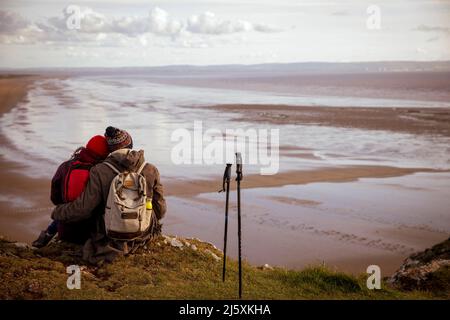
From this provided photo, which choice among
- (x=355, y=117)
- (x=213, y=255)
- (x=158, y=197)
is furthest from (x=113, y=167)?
(x=355, y=117)

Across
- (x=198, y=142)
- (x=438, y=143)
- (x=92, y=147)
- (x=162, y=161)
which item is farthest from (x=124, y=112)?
(x=92, y=147)

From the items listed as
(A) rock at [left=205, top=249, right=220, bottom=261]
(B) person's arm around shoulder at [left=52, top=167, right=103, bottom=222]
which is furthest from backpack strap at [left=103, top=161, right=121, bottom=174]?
(A) rock at [left=205, top=249, right=220, bottom=261]

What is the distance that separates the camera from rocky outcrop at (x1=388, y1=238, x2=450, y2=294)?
7.46m

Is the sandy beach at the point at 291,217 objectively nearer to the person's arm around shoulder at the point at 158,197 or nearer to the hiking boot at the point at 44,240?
the person's arm around shoulder at the point at 158,197

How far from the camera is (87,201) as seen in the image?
20.5 ft

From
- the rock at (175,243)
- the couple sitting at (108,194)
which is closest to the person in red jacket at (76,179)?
the couple sitting at (108,194)

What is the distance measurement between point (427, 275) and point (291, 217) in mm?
5728

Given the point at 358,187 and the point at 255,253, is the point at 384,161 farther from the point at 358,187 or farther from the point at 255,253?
the point at 255,253

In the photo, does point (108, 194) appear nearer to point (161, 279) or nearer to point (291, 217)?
point (161, 279)

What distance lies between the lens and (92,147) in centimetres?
657

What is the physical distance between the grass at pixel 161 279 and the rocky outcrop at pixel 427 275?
37 centimetres

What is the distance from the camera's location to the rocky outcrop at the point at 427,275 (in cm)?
746

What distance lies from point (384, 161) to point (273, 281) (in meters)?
14.3

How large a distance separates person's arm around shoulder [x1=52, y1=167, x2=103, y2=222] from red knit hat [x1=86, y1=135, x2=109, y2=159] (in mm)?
356
